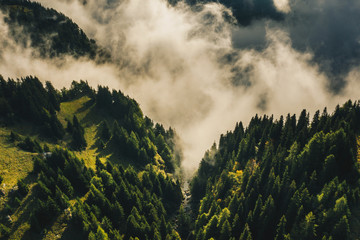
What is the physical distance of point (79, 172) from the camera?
300 ft

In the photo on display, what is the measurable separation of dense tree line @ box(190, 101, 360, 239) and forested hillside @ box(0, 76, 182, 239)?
24.2 m

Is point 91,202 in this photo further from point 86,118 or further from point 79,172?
point 86,118

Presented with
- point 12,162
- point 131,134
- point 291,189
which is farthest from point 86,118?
point 291,189

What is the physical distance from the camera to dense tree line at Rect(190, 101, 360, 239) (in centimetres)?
6525

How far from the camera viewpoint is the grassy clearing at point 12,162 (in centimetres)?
8164

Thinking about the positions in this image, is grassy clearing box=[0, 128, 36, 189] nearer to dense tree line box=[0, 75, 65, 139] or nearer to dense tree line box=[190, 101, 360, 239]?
dense tree line box=[0, 75, 65, 139]

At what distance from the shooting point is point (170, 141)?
178875 millimetres

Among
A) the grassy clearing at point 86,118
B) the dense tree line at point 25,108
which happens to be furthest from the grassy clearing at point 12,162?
the grassy clearing at point 86,118

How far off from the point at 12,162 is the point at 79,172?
82.3ft

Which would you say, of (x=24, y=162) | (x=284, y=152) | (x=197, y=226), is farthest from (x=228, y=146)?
(x=24, y=162)

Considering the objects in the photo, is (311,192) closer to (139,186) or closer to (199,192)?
(199,192)

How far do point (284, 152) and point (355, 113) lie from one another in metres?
42.0

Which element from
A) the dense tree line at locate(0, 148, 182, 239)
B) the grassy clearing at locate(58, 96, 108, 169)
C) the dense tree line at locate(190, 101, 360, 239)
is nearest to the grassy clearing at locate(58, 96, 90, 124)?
the grassy clearing at locate(58, 96, 108, 169)

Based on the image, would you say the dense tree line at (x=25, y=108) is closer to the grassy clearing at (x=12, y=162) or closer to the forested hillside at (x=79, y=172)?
the forested hillside at (x=79, y=172)
